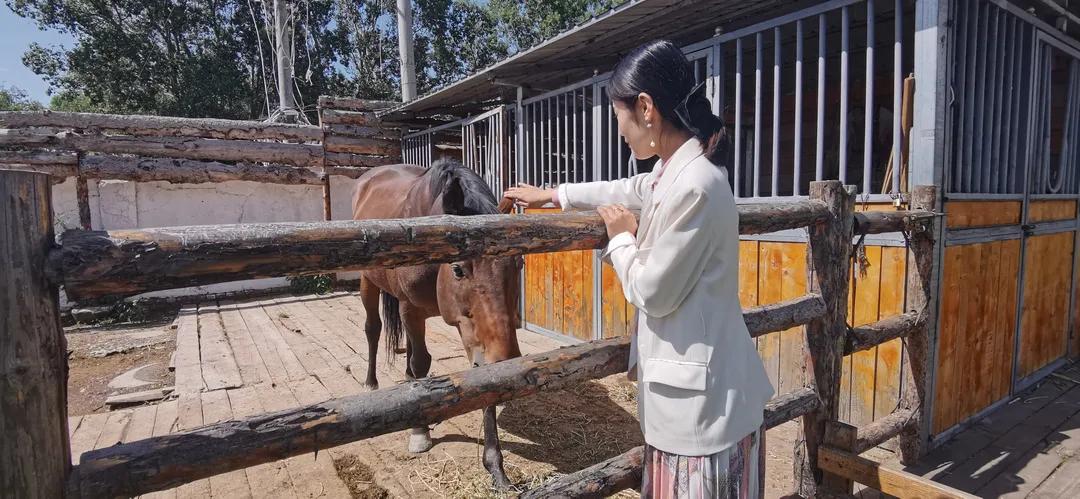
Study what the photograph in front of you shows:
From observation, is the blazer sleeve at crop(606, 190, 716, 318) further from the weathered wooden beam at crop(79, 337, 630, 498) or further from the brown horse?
the brown horse

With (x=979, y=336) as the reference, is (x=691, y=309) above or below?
above

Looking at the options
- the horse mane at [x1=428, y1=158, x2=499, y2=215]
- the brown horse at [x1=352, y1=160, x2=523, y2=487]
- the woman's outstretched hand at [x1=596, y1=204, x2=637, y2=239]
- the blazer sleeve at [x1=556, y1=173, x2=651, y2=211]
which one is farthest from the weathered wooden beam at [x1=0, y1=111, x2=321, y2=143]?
the woman's outstretched hand at [x1=596, y1=204, x2=637, y2=239]

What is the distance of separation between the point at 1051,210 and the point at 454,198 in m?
4.98

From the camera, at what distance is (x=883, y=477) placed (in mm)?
2068

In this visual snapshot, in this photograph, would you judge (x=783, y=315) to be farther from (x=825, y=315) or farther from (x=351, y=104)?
(x=351, y=104)

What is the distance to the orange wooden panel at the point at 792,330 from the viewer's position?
149 inches

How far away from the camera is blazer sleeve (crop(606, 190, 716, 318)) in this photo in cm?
123

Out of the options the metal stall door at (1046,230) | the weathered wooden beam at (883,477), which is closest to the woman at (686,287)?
the weathered wooden beam at (883,477)

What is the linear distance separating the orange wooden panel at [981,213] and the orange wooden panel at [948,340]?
0.18 metres

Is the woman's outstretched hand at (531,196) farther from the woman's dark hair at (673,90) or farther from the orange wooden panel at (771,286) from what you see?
the orange wooden panel at (771,286)

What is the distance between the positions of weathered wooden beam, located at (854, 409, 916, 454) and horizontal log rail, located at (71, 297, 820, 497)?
5.98 feet

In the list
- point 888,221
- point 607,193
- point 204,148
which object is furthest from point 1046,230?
point 204,148

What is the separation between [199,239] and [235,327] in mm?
6455

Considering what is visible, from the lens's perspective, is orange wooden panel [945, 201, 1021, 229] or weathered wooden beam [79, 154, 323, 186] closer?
orange wooden panel [945, 201, 1021, 229]
